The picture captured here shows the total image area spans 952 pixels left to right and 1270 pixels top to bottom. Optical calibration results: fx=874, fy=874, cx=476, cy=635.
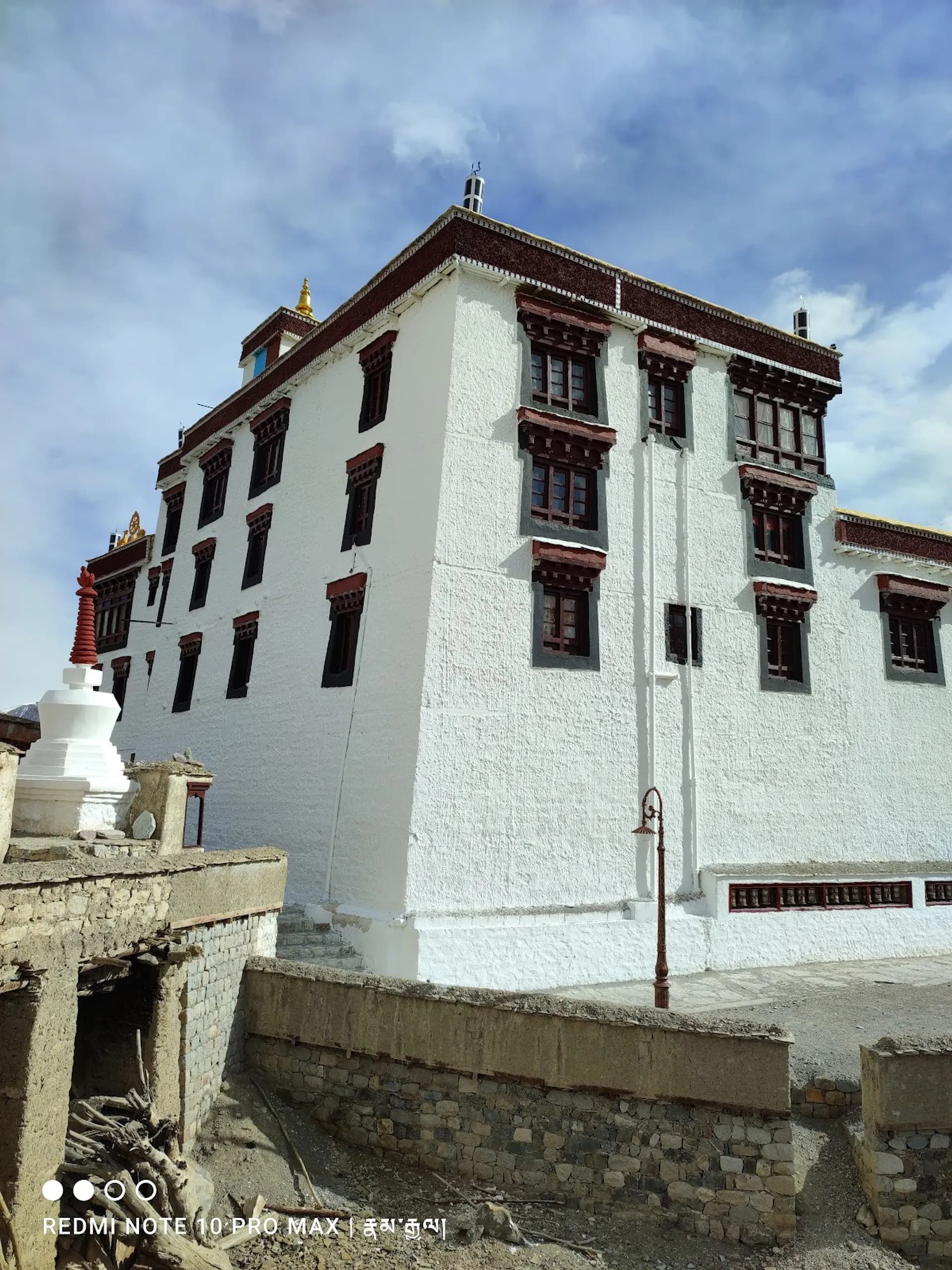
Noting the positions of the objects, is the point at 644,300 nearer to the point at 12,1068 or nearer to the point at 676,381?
the point at 676,381

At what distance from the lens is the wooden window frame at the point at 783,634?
58.0ft

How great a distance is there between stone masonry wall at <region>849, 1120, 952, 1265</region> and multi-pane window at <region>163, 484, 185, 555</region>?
22.1 meters

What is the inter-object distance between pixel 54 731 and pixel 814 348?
57.2ft

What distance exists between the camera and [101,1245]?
729cm

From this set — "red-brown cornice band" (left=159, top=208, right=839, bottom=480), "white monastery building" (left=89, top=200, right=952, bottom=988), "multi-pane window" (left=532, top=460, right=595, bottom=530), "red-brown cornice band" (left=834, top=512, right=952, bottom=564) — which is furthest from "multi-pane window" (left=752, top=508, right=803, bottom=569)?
"multi-pane window" (left=532, top=460, right=595, bottom=530)

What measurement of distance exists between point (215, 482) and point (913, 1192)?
69.3ft

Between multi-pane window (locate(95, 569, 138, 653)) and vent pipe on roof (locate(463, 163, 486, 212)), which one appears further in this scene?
multi-pane window (locate(95, 569, 138, 653))

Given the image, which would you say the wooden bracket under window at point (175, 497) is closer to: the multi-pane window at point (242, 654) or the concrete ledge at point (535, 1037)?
the multi-pane window at point (242, 654)

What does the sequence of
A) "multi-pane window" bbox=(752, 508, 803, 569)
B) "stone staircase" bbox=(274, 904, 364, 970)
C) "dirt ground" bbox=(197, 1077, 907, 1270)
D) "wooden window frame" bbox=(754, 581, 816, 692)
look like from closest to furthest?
"dirt ground" bbox=(197, 1077, 907, 1270) → "stone staircase" bbox=(274, 904, 364, 970) → "wooden window frame" bbox=(754, 581, 816, 692) → "multi-pane window" bbox=(752, 508, 803, 569)

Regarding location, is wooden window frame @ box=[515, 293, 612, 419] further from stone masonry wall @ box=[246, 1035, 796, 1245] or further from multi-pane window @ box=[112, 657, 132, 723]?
multi-pane window @ box=[112, 657, 132, 723]

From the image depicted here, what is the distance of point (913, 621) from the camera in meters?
20.2

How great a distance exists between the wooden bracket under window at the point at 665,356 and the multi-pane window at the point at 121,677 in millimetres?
16784

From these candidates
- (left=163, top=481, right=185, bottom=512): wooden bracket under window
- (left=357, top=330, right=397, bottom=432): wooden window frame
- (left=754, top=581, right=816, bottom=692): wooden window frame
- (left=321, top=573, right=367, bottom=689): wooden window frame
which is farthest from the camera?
(left=163, top=481, right=185, bottom=512): wooden bracket under window

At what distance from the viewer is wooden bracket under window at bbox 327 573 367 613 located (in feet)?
53.1
